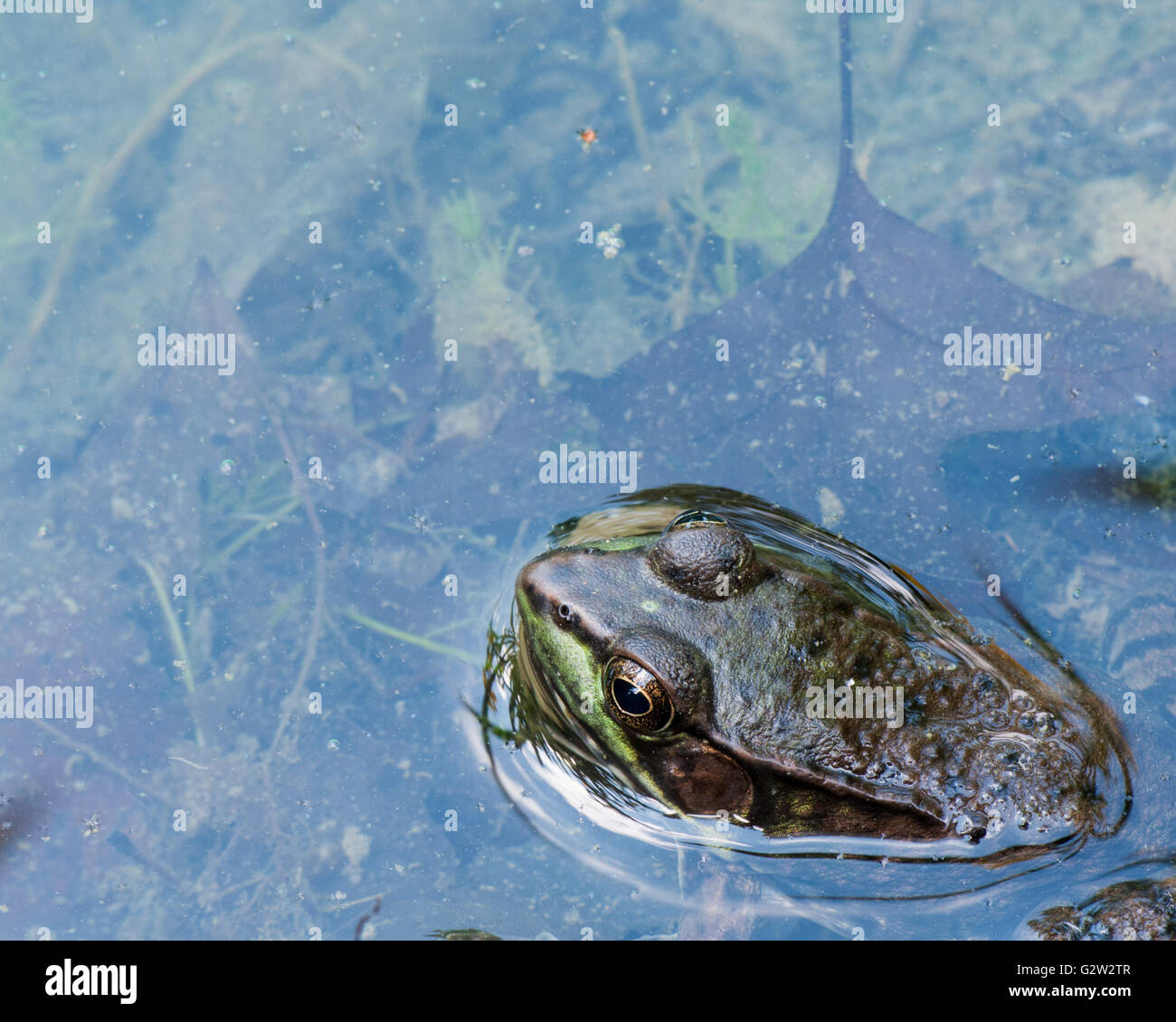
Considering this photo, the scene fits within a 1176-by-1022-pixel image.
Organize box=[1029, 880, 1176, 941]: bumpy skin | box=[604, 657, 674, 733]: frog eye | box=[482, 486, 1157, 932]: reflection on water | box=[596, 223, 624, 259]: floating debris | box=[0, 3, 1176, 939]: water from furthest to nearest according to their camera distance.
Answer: box=[596, 223, 624, 259]: floating debris, box=[0, 3, 1176, 939]: water, box=[482, 486, 1157, 932]: reflection on water, box=[1029, 880, 1176, 941]: bumpy skin, box=[604, 657, 674, 733]: frog eye

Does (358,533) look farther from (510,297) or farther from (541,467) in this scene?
(510,297)

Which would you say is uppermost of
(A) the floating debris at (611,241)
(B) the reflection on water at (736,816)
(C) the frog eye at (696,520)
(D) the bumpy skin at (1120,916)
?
(A) the floating debris at (611,241)

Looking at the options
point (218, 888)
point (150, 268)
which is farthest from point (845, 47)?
point (218, 888)

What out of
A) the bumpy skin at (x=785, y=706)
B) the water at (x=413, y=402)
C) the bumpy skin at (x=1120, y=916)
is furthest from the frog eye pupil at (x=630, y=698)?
the bumpy skin at (x=1120, y=916)

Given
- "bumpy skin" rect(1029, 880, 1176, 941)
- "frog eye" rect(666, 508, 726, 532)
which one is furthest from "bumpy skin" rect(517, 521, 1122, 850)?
"bumpy skin" rect(1029, 880, 1176, 941)

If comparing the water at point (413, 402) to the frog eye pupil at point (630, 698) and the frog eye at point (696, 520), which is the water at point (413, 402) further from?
the frog eye pupil at point (630, 698)

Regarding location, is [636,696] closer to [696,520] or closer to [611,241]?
[696,520]

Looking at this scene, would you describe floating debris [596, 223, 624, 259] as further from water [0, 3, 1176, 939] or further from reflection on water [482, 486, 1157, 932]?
reflection on water [482, 486, 1157, 932]

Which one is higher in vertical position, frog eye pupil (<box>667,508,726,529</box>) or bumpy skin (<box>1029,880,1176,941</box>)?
frog eye pupil (<box>667,508,726,529</box>)
